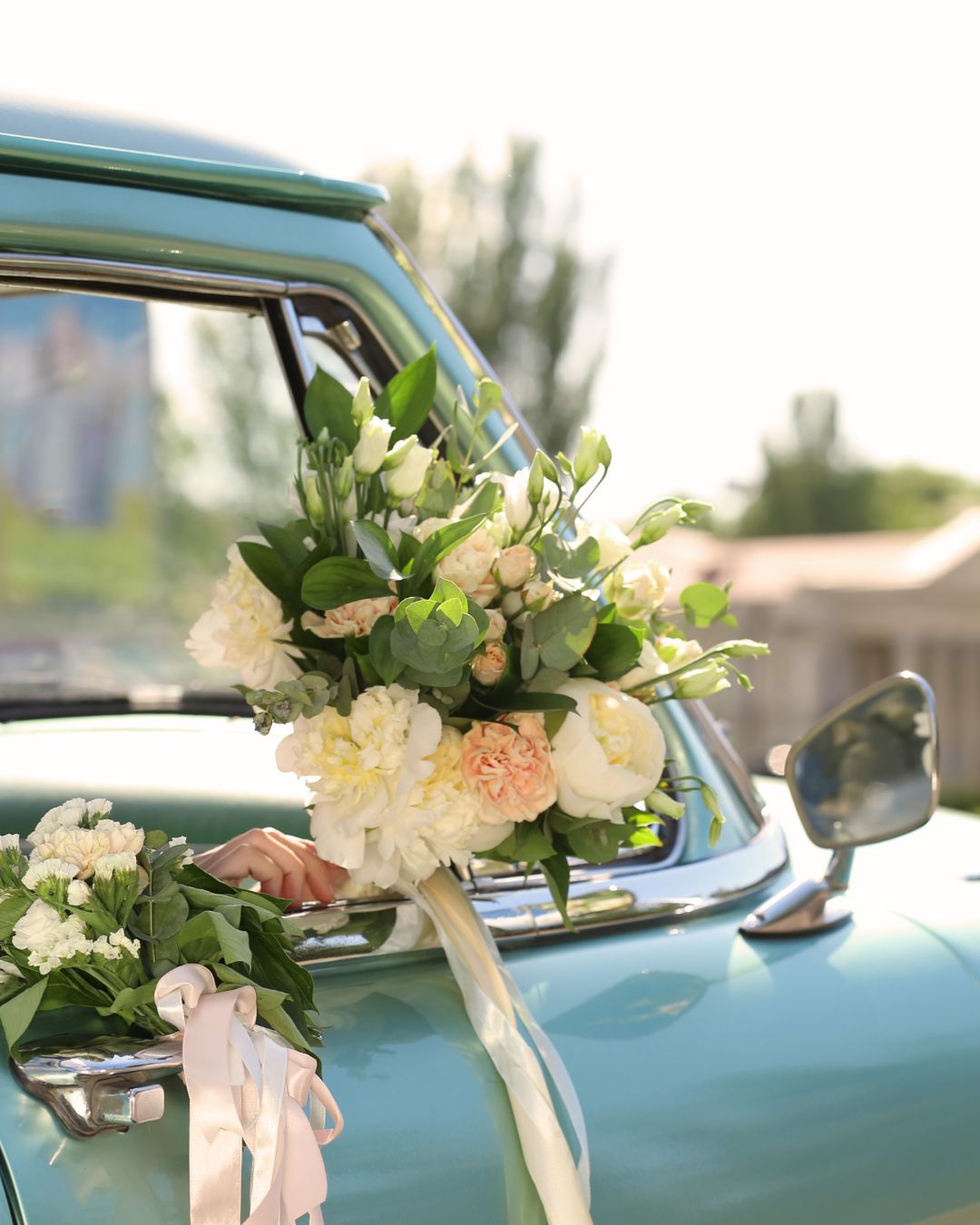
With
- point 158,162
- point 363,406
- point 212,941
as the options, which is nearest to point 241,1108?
point 212,941

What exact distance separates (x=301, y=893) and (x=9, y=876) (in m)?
0.37

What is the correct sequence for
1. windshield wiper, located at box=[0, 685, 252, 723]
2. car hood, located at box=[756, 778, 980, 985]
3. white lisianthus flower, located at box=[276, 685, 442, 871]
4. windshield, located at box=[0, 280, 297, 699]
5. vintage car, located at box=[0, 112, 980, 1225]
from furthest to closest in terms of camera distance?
windshield, located at box=[0, 280, 297, 699] < windshield wiper, located at box=[0, 685, 252, 723] < car hood, located at box=[756, 778, 980, 985] < white lisianthus flower, located at box=[276, 685, 442, 871] < vintage car, located at box=[0, 112, 980, 1225]

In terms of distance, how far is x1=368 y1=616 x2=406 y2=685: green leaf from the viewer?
1332 mm

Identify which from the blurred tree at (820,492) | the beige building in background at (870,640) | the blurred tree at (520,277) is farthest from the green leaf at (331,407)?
the blurred tree at (820,492)

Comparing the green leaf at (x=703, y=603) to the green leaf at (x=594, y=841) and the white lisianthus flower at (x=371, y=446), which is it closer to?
the green leaf at (x=594, y=841)

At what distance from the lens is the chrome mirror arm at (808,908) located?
5.38ft

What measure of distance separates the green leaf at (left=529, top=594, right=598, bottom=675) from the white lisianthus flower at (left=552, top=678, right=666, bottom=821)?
40mm

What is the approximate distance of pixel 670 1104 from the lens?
136cm

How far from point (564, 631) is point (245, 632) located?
32 cm

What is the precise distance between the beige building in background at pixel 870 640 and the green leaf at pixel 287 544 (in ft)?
41.4

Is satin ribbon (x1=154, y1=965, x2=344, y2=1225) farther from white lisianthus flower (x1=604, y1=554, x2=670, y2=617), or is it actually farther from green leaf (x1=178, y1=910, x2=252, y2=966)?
white lisianthus flower (x1=604, y1=554, x2=670, y2=617)

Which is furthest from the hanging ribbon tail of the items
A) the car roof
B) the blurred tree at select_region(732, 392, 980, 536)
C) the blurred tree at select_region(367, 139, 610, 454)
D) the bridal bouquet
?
the blurred tree at select_region(732, 392, 980, 536)

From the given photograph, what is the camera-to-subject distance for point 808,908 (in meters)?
1.67

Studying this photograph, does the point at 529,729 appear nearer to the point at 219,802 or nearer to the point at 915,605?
the point at 219,802
